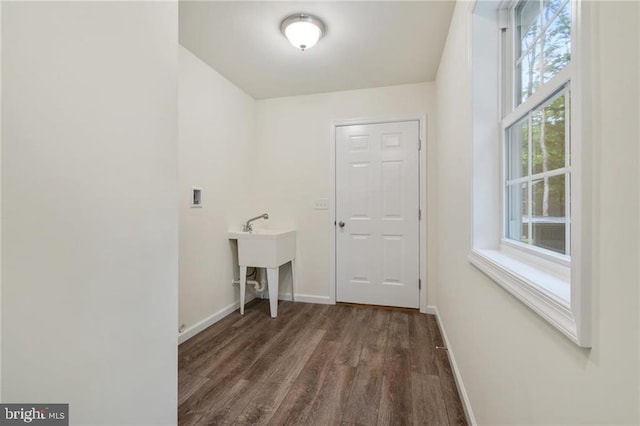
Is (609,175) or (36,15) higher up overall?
(36,15)

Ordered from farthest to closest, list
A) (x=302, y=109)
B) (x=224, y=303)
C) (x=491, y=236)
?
(x=302, y=109) → (x=224, y=303) → (x=491, y=236)

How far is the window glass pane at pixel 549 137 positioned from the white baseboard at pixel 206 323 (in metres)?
2.48

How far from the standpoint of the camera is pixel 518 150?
121 centimetres

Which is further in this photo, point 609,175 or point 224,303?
point 224,303

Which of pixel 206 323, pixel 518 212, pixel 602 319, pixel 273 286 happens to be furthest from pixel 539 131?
pixel 206 323

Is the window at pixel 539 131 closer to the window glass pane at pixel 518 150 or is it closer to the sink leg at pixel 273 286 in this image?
the window glass pane at pixel 518 150

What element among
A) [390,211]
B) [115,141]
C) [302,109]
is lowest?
[390,211]

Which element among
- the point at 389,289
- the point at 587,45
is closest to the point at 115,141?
the point at 587,45

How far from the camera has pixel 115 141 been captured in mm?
904

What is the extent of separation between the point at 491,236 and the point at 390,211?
1.60 meters

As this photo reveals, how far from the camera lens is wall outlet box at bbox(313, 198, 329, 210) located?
311cm

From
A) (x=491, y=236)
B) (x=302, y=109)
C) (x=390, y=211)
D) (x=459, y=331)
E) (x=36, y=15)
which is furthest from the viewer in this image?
(x=302, y=109)

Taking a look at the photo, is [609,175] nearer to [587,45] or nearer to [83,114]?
[587,45]
